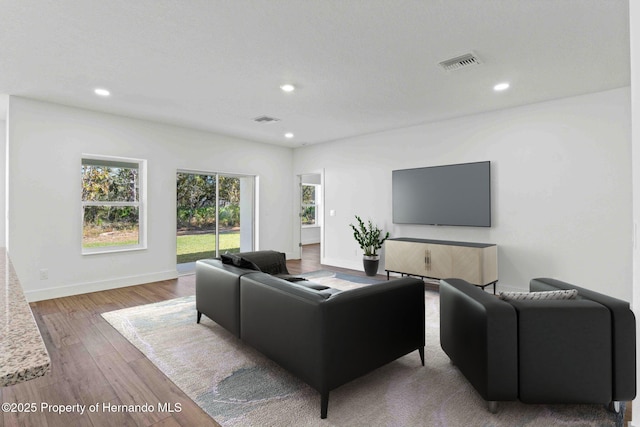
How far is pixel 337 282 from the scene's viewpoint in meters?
5.26

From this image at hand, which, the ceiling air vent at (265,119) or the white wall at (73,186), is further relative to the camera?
the ceiling air vent at (265,119)

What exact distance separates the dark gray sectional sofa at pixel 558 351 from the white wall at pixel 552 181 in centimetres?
264

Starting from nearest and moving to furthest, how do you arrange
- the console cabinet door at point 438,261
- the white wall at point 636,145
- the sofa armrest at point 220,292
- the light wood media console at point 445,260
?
1. the white wall at point 636,145
2. the sofa armrest at point 220,292
3. the light wood media console at point 445,260
4. the console cabinet door at point 438,261

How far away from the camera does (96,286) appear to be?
4805mm

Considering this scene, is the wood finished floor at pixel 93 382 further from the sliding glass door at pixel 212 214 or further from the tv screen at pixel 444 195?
the tv screen at pixel 444 195

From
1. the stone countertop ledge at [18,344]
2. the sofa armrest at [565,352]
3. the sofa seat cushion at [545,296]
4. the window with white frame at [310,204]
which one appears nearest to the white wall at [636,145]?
the sofa armrest at [565,352]

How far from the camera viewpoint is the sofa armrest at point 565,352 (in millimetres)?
1882

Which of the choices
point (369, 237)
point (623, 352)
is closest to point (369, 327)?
point (623, 352)

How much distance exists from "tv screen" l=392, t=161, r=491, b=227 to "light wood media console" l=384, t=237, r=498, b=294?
0.43 metres

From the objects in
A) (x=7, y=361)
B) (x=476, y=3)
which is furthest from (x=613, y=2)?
A: (x=7, y=361)

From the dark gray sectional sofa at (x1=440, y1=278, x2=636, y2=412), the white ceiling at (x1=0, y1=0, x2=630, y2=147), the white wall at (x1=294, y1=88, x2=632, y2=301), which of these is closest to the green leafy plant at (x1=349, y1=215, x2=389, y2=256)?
the white wall at (x1=294, y1=88, x2=632, y2=301)

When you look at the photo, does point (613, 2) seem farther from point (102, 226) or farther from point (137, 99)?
point (102, 226)

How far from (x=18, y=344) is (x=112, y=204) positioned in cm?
508

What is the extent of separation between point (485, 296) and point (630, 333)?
0.77m
